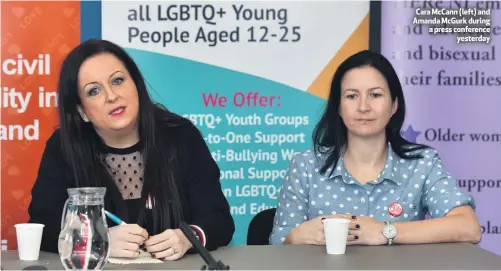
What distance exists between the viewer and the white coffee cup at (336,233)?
2.34m

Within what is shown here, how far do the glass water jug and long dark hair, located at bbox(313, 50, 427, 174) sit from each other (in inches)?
45.5

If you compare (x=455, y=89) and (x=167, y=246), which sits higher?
(x=455, y=89)

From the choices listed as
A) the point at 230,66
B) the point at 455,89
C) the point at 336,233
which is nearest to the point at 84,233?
the point at 336,233

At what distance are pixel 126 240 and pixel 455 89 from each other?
2274mm

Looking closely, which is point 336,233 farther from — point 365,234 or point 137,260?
point 137,260

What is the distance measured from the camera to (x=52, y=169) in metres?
2.70

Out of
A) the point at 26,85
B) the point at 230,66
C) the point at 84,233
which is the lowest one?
the point at 84,233

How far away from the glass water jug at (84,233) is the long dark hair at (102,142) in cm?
65

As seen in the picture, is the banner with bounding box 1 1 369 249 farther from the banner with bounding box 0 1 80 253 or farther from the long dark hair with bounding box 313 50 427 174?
the long dark hair with bounding box 313 50 427 174

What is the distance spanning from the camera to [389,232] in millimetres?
2549

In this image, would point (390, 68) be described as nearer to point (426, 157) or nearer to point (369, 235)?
point (426, 157)

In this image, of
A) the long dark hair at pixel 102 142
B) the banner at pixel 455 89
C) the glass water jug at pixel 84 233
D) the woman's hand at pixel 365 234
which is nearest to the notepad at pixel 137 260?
the glass water jug at pixel 84 233

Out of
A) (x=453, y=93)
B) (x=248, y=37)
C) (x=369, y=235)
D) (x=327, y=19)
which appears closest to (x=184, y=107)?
(x=248, y=37)

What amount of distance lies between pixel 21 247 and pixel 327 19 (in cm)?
219
